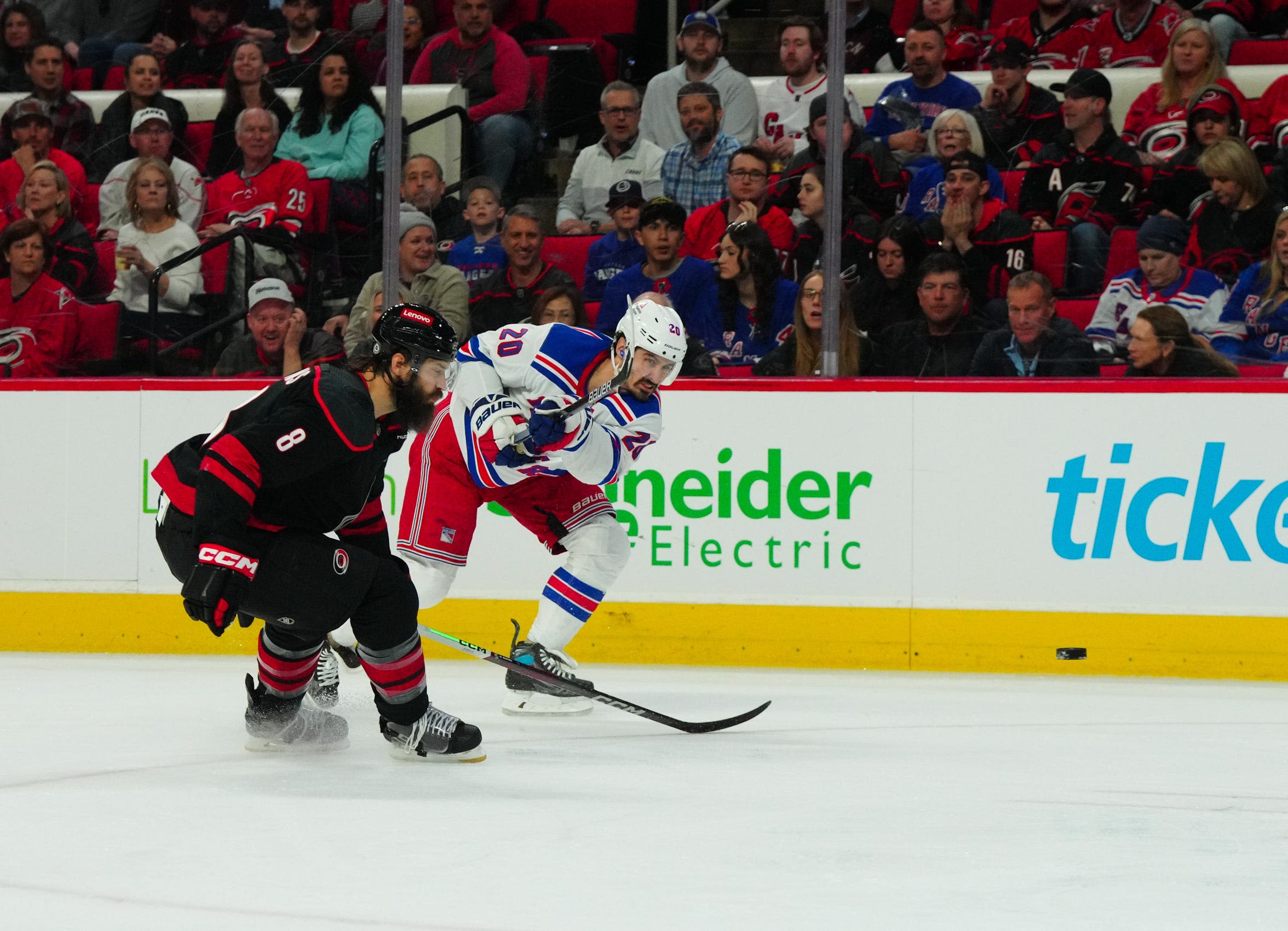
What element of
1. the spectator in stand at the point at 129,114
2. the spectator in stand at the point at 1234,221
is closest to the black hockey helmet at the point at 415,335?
the spectator in stand at the point at 1234,221

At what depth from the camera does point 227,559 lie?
292 cm

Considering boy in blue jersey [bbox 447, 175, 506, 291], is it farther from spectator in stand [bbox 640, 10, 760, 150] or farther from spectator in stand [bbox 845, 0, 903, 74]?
spectator in stand [bbox 845, 0, 903, 74]

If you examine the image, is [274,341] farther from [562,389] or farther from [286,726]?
[286,726]

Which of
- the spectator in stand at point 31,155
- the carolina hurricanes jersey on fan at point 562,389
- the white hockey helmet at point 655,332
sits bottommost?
the carolina hurricanes jersey on fan at point 562,389

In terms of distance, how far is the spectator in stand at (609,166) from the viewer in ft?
16.7

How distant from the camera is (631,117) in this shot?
5.08 meters

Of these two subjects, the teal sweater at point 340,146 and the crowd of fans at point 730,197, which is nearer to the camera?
the crowd of fans at point 730,197

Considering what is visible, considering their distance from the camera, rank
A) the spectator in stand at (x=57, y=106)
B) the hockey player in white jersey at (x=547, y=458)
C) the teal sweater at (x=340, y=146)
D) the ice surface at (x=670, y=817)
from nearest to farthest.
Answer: the ice surface at (x=670, y=817) → the hockey player in white jersey at (x=547, y=458) → the teal sweater at (x=340, y=146) → the spectator in stand at (x=57, y=106)

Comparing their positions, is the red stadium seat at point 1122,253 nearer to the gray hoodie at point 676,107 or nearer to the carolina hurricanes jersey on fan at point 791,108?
the carolina hurricanes jersey on fan at point 791,108

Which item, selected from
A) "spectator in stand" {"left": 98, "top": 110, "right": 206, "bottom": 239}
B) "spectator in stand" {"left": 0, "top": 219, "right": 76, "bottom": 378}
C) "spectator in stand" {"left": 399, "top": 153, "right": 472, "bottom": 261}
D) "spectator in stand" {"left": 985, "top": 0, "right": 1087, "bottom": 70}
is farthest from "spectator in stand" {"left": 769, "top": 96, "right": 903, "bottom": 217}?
"spectator in stand" {"left": 0, "top": 219, "right": 76, "bottom": 378}

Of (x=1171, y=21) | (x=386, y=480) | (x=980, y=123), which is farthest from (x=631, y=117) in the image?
(x=1171, y=21)

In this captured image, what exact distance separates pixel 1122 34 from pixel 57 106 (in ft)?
12.4

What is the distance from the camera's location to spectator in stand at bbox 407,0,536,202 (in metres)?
5.16

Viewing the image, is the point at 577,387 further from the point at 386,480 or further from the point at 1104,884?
the point at 1104,884
